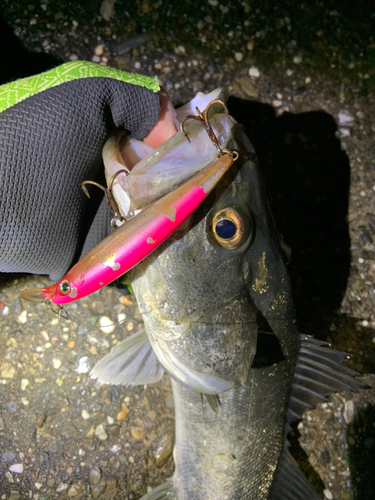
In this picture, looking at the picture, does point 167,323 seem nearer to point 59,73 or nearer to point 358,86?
point 59,73

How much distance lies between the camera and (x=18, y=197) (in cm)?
156

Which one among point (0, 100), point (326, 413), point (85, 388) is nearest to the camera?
point (0, 100)

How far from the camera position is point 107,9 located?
2.36 meters

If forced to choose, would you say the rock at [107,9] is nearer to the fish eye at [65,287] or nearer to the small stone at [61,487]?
the fish eye at [65,287]

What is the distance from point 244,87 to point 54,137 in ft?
4.71

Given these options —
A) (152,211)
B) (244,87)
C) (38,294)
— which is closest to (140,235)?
(152,211)

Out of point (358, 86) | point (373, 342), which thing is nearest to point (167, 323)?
point (373, 342)

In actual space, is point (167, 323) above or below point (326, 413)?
above

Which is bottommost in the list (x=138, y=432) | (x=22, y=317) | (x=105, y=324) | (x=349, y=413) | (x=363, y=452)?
(x=363, y=452)

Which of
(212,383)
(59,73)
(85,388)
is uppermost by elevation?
(59,73)

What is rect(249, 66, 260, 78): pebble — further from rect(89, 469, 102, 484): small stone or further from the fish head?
rect(89, 469, 102, 484): small stone

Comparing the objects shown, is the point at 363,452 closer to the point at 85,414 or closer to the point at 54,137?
the point at 85,414

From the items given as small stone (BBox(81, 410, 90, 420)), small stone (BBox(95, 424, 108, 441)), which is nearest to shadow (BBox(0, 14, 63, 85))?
small stone (BBox(81, 410, 90, 420))

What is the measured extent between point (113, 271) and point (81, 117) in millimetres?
715
